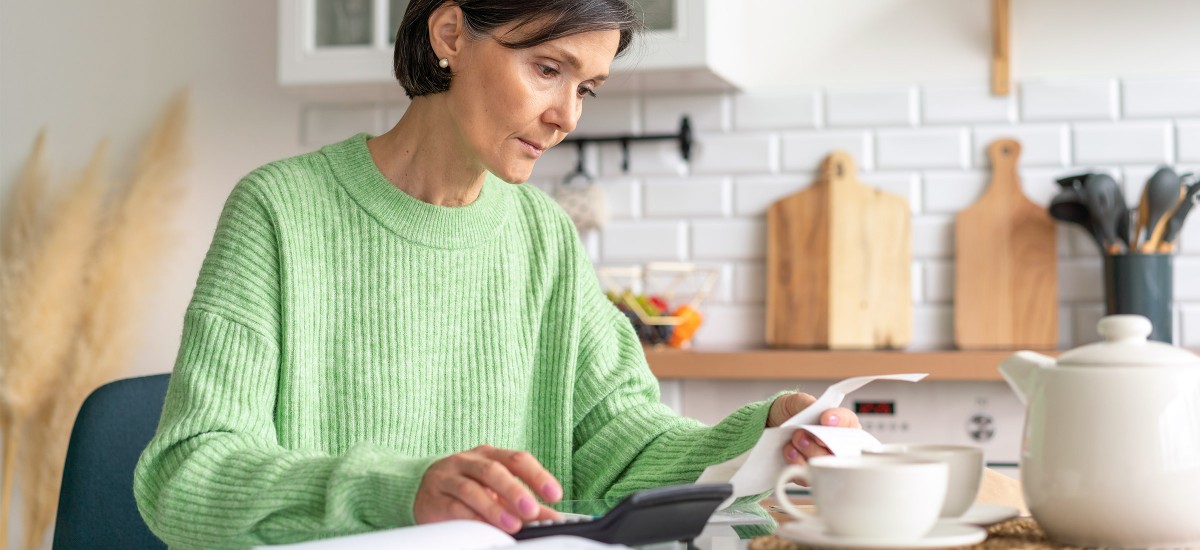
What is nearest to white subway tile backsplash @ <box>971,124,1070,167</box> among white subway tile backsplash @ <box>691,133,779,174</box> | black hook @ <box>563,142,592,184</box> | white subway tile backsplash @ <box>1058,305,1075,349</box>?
white subway tile backsplash @ <box>1058,305,1075,349</box>

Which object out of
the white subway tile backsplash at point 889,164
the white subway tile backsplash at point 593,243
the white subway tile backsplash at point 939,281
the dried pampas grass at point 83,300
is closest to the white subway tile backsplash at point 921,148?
the white subway tile backsplash at point 889,164

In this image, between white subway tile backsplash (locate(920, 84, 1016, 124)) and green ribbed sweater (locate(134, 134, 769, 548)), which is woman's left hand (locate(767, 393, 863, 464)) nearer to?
green ribbed sweater (locate(134, 134, 769, 548))

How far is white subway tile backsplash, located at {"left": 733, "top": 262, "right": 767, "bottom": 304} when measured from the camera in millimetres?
2939

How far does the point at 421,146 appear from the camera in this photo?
153cm

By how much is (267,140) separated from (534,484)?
7.99ft

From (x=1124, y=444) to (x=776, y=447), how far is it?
354 mm

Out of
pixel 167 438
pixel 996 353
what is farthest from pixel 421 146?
pixel 996 353

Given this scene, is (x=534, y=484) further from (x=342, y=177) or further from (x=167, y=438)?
(x=342, y=177)

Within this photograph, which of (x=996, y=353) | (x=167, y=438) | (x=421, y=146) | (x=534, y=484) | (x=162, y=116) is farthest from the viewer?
(x=162, y=116)

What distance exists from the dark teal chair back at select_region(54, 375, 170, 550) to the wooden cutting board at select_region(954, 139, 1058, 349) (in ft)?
6.03

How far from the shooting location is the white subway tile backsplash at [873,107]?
2.86 metres

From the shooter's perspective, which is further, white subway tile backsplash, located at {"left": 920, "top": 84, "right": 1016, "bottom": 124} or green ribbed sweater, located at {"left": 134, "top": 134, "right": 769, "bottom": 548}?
white subway tile backsplash, located at {"left": 920, "top": 84, "right": 1016, "bottom": 124}

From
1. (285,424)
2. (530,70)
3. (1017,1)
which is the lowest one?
(285,424)

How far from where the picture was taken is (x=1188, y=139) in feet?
8.96
